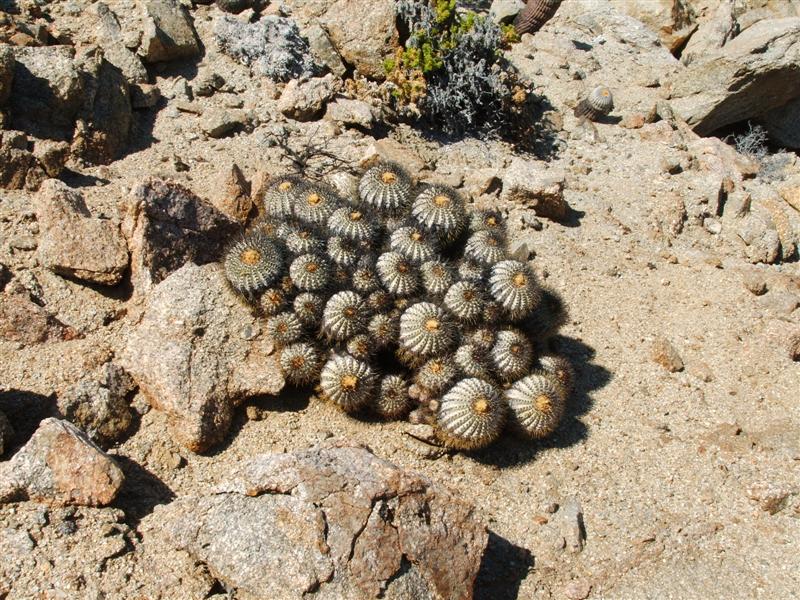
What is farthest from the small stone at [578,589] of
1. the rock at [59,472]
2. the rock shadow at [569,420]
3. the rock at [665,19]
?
the rock at [665,19]

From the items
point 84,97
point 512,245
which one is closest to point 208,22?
point 84,97

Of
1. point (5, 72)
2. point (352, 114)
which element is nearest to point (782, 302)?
point (352, 114)

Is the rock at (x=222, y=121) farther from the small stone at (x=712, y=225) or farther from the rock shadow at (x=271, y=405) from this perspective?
the small stone at (x=712, y=225)

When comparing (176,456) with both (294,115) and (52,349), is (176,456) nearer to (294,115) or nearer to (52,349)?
(52,349)

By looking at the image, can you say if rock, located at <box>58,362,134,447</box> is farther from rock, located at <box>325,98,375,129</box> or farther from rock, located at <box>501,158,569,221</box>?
rock, located at <box>501,158,569,221</box>

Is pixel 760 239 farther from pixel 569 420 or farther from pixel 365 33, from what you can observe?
pixel 365 33

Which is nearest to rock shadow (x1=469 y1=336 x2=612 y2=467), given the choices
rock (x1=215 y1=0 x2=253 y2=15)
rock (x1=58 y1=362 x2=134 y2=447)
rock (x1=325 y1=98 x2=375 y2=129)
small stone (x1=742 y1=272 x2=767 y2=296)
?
small stone (x1=742 y1=272 x2=767 y2=296)

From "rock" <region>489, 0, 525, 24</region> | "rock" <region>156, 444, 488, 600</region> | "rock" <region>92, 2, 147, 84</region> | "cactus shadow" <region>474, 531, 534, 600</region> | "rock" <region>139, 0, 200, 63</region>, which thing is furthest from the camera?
"rock" <region>489, 0, 525, 24</region>
